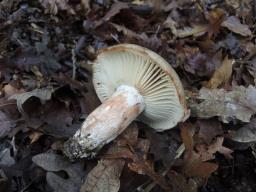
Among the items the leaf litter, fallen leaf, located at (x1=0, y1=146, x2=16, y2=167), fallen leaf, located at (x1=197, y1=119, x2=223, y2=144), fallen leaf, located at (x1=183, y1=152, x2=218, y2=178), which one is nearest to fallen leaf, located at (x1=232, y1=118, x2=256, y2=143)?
the leaf litter

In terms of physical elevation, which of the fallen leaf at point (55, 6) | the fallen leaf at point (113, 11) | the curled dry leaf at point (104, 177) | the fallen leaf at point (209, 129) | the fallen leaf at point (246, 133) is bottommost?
the fallen leaf at point (246, 133)

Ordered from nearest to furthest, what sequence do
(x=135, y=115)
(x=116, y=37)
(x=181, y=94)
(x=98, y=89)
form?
(x=181, y=94) < (x=135, y=115) < (x=98, y=89) < (x=116, y=37)

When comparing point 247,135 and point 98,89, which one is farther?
point 98,89

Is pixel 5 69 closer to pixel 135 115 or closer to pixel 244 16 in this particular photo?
pixel 135 115

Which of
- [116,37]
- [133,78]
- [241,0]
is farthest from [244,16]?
[133,78]

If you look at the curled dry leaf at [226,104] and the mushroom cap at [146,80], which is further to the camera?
the curled dry leaf at [226,104]

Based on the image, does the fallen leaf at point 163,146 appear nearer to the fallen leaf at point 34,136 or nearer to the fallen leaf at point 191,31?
the fallen leaf at point 34,136

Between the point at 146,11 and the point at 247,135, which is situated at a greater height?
the point at 146,11

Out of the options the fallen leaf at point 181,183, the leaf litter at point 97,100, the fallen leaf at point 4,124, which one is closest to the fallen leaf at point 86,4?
the leaf litter at point 97,100
